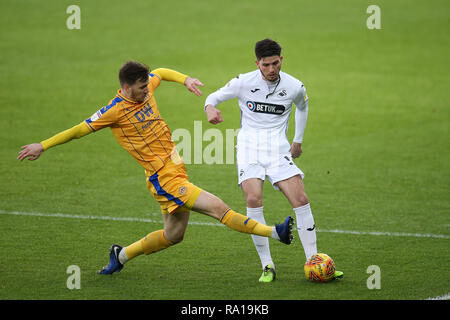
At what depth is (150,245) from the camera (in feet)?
22.4

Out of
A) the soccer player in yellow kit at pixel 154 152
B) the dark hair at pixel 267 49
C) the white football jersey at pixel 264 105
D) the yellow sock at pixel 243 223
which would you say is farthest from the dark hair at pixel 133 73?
the yellow sock at pixel 243 223

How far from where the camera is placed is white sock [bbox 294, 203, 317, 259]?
6680 millimetres

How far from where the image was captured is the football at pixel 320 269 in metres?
6.44

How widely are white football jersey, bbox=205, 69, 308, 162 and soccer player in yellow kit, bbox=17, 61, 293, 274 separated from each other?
48cm

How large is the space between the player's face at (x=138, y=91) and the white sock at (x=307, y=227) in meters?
1.78

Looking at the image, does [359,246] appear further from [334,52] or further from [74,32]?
[74,32]

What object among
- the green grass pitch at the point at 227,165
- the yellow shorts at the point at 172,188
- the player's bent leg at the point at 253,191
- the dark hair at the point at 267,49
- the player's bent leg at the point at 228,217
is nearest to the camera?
the player's bent leg at the point at 228,217

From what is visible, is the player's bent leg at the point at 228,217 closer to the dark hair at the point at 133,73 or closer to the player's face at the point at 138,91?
the player's face at the point at 138,91

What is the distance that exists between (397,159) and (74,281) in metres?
6.96

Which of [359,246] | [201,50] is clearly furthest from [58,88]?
[359,246]

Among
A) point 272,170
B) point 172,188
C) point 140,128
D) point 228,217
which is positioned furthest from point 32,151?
point 272,170

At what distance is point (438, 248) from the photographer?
766 centimetres

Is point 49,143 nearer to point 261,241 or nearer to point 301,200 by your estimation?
point 261,241

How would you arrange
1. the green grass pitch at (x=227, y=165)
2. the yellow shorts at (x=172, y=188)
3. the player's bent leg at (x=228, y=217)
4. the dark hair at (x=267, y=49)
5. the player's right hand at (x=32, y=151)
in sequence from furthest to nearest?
the green grass pitch at (x=227, y=165) < the dark hair at (x=267, y=49) < the yellow shorts at (x=172, y=188) < the player's bent leg at (x=228, y=217) < the player's right hand at (x=32, y=151)
